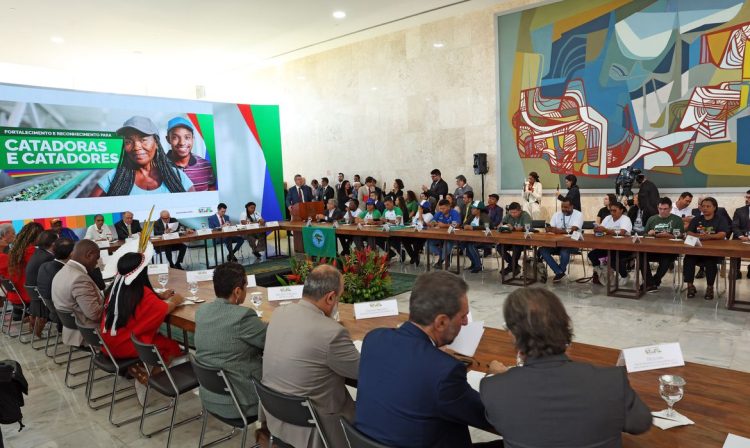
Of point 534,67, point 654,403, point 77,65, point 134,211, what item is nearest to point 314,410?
point 654,403

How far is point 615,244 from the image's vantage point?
558 cm

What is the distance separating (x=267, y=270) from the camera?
820cm

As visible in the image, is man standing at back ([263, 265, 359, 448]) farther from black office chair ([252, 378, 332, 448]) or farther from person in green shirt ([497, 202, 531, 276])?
person in green shirt ([497, 202, 531, 276])

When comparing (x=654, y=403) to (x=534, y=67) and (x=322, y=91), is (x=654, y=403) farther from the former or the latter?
(x=322, y=91)

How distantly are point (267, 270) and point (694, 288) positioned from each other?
5.88 m

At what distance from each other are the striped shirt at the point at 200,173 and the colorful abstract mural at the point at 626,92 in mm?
6061

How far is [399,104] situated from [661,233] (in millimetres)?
6589

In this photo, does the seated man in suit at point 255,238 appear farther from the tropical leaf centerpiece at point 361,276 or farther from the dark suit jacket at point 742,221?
the dark suit jacket at point 742,221

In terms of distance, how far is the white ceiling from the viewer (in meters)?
8.55

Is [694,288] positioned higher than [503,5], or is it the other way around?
[503,5]

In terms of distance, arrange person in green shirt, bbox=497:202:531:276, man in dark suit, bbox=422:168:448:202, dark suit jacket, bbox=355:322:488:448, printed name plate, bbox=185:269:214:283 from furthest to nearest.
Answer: man in dark suit, bbox=422:168:448:202 < person in green shirt, bbox=497:202:531:276 < printed name plate, bbox=185:269:214:283 < dark suit jacket, bbox=355:322:488:448

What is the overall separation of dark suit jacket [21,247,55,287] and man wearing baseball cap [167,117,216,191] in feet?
20.1

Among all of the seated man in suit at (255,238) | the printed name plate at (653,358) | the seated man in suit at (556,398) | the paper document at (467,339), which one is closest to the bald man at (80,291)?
the paper document at (467,339)

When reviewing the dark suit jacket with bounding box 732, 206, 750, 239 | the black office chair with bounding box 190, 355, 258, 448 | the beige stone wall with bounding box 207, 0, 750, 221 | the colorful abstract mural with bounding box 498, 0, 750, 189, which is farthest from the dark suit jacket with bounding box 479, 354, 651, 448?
the beige stone wall with bounding box 207, 0, 750, 221
